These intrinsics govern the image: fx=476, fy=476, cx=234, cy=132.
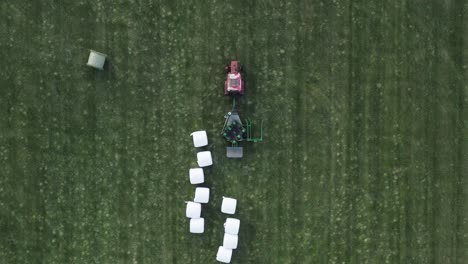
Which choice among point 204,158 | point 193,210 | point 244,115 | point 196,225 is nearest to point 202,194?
point 193,210

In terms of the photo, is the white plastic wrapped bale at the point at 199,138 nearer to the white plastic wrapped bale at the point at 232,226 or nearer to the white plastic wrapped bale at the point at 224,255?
the white plastic wrapped bale at the point at 232,226

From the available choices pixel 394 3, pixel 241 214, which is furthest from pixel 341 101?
pixel 241 214

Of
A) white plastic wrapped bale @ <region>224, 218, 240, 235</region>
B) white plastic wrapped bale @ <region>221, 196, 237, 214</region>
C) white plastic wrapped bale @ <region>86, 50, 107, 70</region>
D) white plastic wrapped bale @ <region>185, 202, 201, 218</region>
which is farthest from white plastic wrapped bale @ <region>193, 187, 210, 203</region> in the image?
white plastic wrapped bale @ <region>86, 50, 107, 70</region>

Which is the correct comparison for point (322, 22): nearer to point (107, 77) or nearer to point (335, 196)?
point (335, 196)

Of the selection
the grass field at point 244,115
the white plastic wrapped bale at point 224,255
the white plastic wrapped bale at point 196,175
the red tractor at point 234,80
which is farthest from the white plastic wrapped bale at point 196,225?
the red tractor at point 234,80

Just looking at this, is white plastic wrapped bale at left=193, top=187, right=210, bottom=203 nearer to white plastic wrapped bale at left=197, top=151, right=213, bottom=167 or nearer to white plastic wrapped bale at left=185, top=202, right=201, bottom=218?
white plastic wrapped bale at left=185, top=202, right=201, bottom=218
